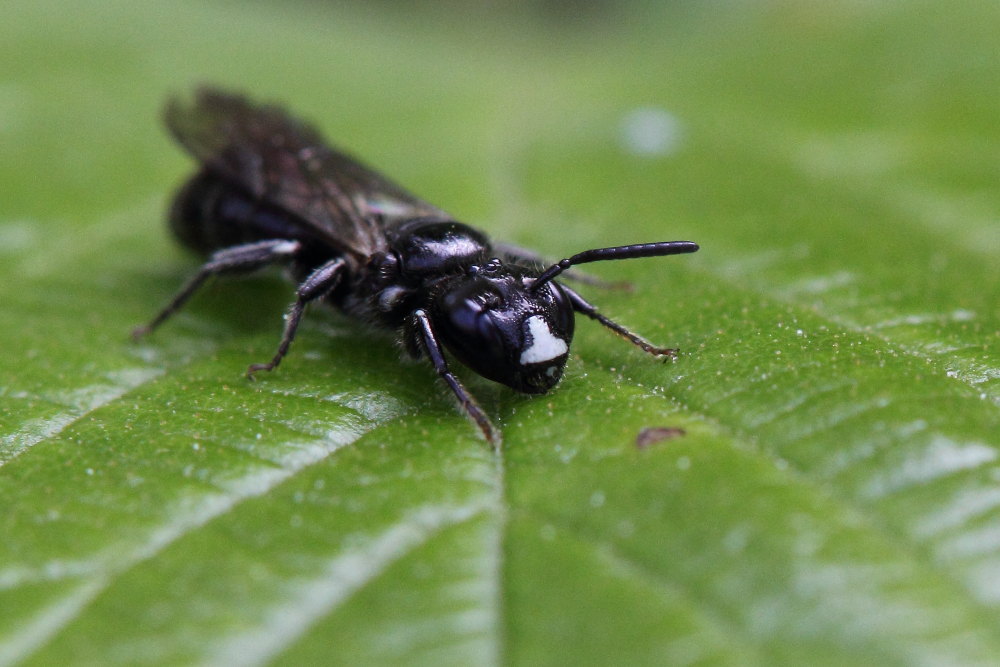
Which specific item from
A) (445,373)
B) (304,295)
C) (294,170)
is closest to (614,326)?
(445,373)

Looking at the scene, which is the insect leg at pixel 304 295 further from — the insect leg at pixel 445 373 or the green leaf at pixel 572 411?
the insect leg at pixel 445 373

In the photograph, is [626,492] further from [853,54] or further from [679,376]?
[853,54]

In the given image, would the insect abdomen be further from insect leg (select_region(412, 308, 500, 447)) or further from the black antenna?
the black antenna

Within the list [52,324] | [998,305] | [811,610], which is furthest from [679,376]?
[52,324]

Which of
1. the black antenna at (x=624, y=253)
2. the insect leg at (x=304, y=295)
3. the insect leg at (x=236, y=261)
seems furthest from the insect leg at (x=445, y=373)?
the insect leg at (x=236, y=261)

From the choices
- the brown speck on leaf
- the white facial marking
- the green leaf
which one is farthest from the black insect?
the brown speck on leaf

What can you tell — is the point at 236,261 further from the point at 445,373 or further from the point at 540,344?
the point at 540,344
